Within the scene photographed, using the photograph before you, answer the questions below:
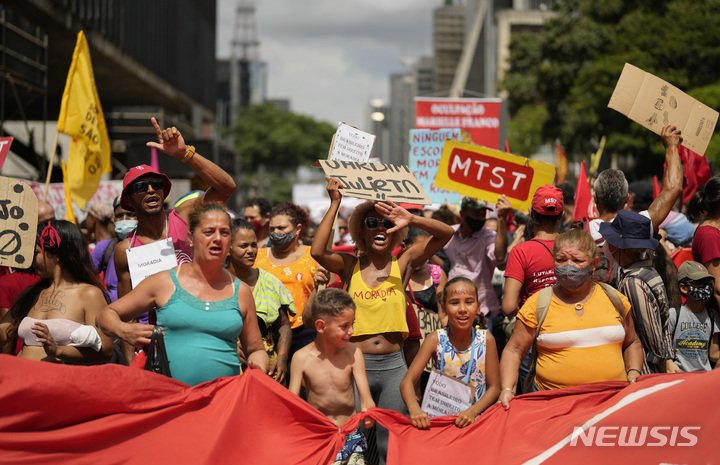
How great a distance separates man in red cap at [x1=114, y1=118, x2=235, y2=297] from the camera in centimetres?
481

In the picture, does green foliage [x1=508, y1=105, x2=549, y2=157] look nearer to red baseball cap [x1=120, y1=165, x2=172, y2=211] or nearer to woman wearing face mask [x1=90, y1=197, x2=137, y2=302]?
woman wearing face mask [x1=90, y1=197, x2=137, y2=302]

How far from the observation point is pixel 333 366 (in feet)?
15.1

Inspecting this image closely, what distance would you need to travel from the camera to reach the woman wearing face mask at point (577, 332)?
4.24 m

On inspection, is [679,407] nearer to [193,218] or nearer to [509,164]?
[193,218]

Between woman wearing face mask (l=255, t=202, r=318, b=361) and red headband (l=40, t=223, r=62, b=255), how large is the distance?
5.71 feet

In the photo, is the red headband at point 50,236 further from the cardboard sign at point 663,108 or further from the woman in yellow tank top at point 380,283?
the cardboard sign at point 663,108

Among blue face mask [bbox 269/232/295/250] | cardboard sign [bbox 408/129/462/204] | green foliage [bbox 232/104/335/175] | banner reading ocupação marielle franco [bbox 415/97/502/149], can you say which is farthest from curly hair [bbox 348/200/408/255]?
green foliage [bbox 232/104/335/175]

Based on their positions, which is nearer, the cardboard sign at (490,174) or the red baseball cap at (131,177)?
the red baseball cap at (131,177)

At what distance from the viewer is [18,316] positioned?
4.54 meters

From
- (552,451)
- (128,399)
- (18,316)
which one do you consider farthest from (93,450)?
(552,451)

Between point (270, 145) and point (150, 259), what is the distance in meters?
75.8

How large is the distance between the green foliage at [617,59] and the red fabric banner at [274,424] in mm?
20814

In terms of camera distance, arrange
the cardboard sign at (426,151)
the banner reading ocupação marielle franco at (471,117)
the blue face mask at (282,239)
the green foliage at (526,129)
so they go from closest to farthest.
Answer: the blue face mask at (282,239) < the cardboard sign at (426,151) < the banner reading ocupação marielle franco at (471,117) < the green foliage at (526,129)

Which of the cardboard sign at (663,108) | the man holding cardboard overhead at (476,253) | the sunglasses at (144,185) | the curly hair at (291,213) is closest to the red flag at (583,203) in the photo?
the man holding cardboard overhead at (476,253)
